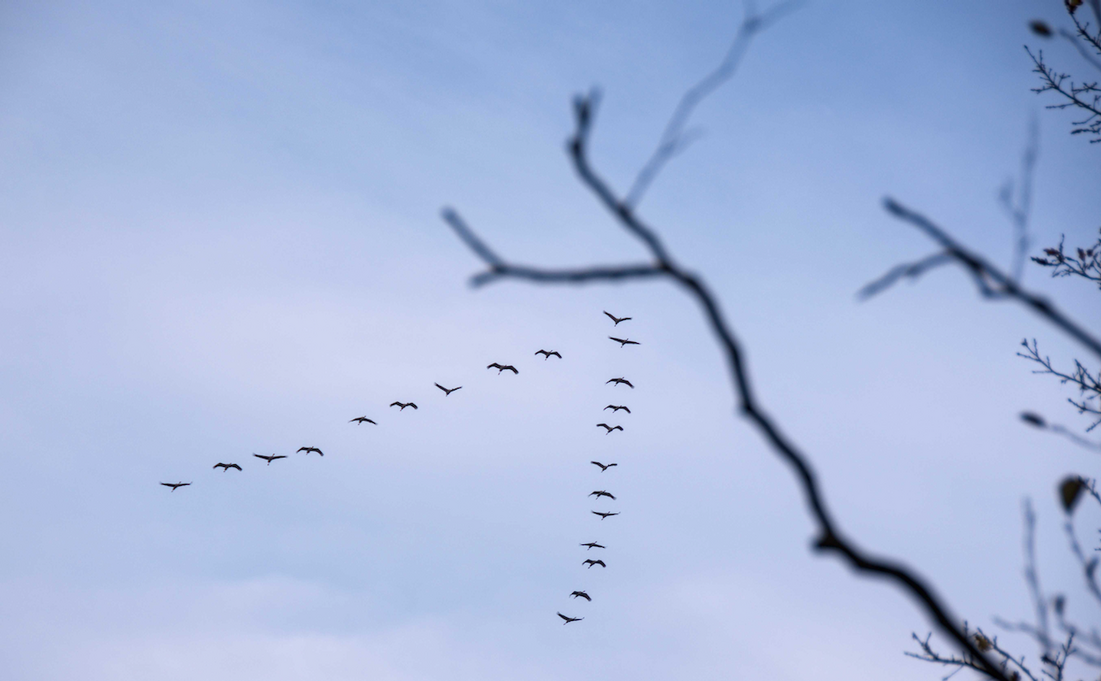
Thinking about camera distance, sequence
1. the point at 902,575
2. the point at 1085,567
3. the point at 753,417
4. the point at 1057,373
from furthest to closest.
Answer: the point at 1057,373, the point at 1085,567, the point at 753,417, the point at 902,575

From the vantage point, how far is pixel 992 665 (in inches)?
110

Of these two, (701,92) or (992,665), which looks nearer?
(701,92)

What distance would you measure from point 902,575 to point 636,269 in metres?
1.23

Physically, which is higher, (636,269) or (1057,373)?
(1057,373)

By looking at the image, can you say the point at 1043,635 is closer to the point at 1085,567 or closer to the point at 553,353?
the point at 1085,567

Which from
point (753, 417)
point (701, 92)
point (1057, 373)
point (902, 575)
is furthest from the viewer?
point (1057, 373)

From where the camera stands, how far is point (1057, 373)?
1173cm

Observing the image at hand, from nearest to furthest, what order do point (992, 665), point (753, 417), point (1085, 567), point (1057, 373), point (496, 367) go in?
1. point (753, 417)
2. point (992, 665)
3. point (1085, 567)
4. point (1057, 373)
5. point (496, 367)

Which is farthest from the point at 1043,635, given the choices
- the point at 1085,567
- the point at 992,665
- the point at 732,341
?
the point at 732,341

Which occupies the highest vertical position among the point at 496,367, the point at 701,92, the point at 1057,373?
the point at 496,367

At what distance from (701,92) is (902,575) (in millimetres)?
1670

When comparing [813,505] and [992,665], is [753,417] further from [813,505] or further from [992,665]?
[992,665]

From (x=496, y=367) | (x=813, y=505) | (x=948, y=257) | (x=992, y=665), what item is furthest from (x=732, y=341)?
(x=496, y=367)

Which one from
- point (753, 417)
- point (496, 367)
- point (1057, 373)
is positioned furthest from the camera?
point (496, 367)
